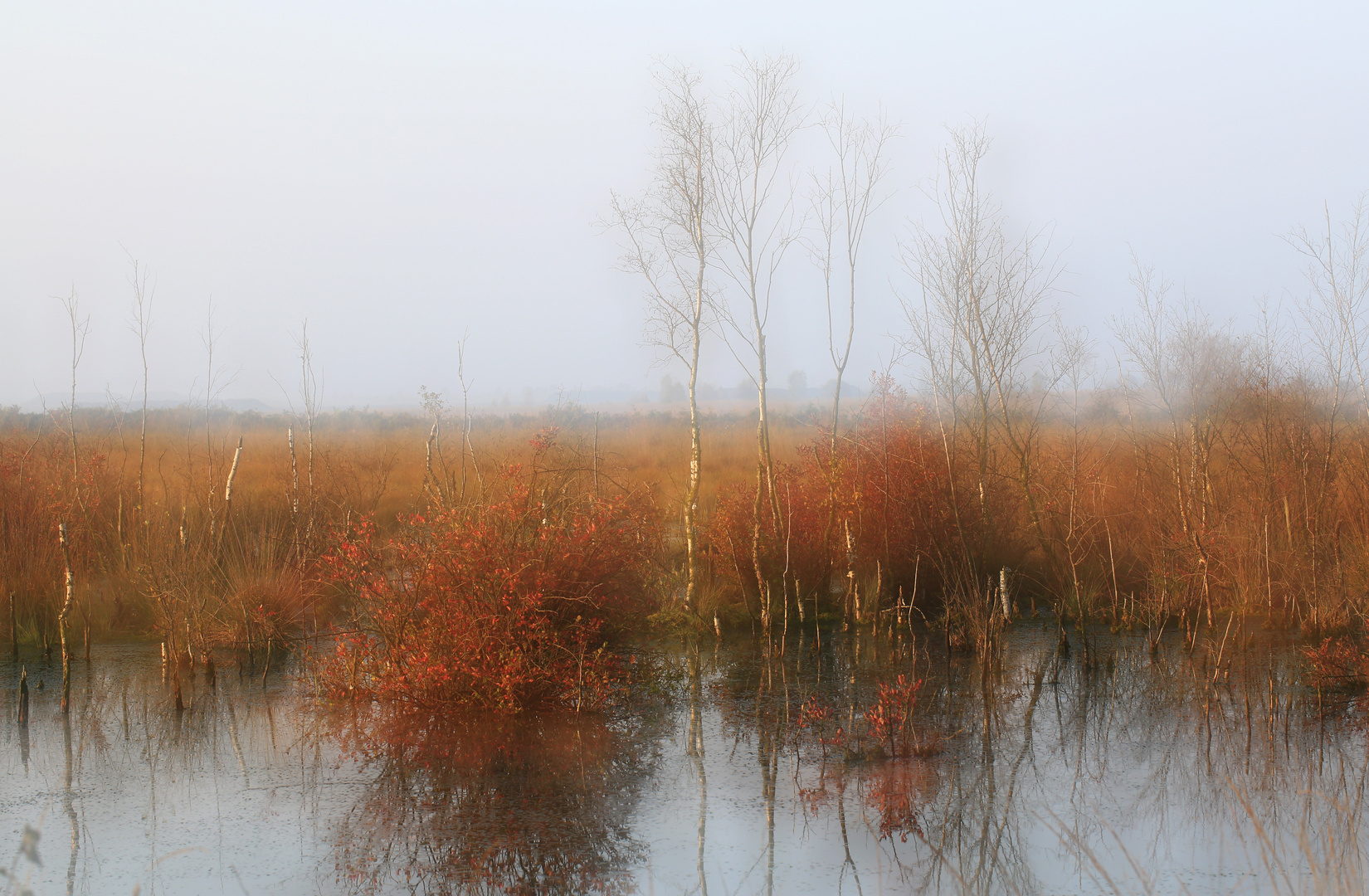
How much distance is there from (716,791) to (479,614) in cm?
293

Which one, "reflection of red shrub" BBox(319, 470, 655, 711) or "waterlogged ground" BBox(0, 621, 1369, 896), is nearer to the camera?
"waterlogged ground" BBox(0, 621, 1369, 896)

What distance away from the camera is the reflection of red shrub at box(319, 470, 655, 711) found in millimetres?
8234

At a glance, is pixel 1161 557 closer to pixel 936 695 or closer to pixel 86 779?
pixel 936 695

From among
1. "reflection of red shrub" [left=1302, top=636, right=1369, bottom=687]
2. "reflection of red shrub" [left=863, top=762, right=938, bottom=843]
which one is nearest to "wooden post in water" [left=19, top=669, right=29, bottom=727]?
"reflection of red shrub" [left=863, top=762, right=938, bottom=843]

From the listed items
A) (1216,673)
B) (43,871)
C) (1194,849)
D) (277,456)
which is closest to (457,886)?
(43,871)

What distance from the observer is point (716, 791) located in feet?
21.0

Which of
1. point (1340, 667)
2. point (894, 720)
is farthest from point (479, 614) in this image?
point (1340, 667)

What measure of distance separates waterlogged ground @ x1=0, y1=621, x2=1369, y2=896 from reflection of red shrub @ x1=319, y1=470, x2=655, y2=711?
40 centimetres

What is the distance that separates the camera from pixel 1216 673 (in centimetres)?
888

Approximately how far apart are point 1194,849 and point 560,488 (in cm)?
721

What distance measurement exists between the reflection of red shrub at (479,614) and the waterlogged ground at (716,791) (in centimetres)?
40

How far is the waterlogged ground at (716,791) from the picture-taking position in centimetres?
507

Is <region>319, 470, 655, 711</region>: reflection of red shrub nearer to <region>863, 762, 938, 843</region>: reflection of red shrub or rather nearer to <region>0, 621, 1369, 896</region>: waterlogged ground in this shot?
<region>0, 621, 1369, 896</region>: waterlogged ground

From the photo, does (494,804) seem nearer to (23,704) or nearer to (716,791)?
(716,791)
